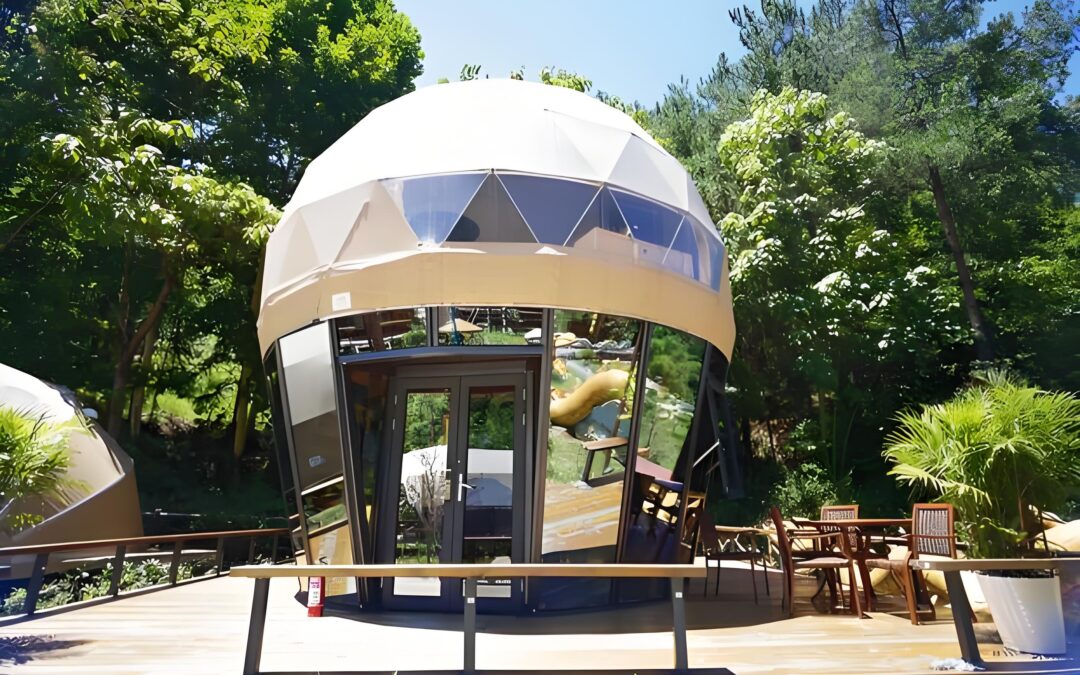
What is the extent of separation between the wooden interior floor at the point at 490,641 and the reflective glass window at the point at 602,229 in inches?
151

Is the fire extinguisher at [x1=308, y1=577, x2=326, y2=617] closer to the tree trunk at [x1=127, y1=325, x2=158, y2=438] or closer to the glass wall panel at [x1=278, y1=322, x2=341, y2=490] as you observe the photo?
the glass wall panel at [x1=278, y1=322, x2=341, y2=490]

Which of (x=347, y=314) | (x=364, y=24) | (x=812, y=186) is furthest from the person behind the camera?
(x=364, y=24)

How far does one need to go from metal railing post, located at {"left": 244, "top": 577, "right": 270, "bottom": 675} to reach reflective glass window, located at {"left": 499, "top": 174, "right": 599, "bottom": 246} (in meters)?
4.26

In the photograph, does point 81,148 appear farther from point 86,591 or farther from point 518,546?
point 518,546

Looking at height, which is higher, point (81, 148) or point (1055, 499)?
point (81, 148)

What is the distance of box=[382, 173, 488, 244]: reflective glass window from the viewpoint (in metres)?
8.00

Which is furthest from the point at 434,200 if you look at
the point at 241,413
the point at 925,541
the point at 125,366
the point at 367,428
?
the point at 241,413

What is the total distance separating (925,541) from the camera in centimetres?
757

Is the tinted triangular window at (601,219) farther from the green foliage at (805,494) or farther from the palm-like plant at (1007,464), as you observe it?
the green foliage at (805,494)

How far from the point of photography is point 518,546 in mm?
8594

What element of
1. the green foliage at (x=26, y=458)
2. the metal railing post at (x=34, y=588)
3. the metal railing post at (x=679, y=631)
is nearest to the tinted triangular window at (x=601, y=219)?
the metal railing post at (x=679, y=631)

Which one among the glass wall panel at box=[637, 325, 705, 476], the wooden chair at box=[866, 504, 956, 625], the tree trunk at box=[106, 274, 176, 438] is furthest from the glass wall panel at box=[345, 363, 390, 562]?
the tree trunk at box=[106, 274, 176, 438]

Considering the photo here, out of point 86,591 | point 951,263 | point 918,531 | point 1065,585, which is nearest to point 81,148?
point 86,591

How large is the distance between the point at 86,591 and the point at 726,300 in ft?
34.0
